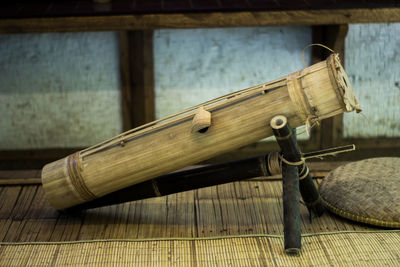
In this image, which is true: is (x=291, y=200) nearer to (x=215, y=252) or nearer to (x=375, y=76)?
(x=215, y=252)

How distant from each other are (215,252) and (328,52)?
203 centimetres

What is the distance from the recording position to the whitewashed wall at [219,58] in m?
4.48

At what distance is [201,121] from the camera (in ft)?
8.94

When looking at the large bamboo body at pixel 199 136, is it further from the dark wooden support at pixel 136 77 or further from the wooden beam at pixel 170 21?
the dark wooden support at pixel 136 77

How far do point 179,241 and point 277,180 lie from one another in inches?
36.0

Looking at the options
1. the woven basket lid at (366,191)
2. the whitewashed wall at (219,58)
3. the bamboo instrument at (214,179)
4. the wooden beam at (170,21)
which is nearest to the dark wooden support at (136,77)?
the whitewashed wall at (219,58)

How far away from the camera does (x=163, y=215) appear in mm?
3307

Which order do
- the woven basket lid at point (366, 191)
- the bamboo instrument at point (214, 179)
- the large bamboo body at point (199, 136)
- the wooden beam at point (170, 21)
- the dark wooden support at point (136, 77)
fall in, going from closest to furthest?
the large bamboo body at point (199, 136), the bamboo instrument at point (214, 179), the woven basket lid at point (366, 191), the wooden beam at point (170, 21), the dark wooden support at point (136, 77)

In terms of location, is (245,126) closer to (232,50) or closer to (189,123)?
(189,123)

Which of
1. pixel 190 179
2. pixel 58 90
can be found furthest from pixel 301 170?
pixel 58 90

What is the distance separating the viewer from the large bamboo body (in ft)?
8.75

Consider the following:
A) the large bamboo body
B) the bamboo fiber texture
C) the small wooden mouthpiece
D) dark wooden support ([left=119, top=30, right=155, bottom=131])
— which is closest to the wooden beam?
dark wooden support ([left=119, top=30, right=155, bottom=131])

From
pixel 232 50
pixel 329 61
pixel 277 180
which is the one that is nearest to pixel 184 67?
pixel 232 50

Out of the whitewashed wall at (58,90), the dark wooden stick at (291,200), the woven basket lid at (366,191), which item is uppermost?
the dark wooden stick at (291,200)
